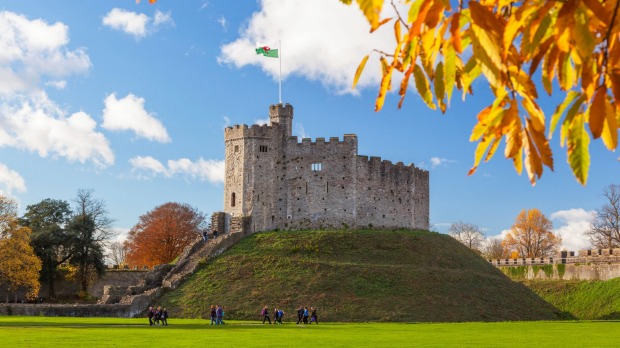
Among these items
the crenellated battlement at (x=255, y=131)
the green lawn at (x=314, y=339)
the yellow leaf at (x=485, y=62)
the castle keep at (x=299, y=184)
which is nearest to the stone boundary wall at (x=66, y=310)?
the green lawn at (x=314, y=339)

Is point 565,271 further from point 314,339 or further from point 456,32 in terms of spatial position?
point 456,32

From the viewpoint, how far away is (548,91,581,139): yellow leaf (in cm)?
385

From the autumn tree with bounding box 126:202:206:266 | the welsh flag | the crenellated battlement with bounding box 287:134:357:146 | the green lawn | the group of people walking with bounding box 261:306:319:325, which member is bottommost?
the green lawn

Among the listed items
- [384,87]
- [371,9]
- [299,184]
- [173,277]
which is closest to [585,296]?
[299,184]

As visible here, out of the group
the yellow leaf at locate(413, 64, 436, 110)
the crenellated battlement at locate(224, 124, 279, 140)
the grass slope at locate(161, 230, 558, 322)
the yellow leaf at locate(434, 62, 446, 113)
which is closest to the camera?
the yellow leaf at locate(434, 62, 446, 113)

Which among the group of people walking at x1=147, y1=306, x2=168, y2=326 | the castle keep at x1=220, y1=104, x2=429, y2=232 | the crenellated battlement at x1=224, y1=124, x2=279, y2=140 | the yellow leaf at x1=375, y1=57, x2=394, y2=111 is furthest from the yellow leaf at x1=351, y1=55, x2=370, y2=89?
the crenellated battlement at x1=224, y1=124, x2=279, y2=140

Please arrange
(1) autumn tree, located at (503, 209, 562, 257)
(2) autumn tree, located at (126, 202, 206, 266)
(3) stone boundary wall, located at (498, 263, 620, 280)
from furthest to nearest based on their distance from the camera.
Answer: (1) autumn tree, located at (503, 209, 562, 257)
(2) autumn tree, located at (126, 202, 206, 266)
(3) stone boundary wall, located at (498, 263, 620, 280)

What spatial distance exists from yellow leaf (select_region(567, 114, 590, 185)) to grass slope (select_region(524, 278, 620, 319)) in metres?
53.1

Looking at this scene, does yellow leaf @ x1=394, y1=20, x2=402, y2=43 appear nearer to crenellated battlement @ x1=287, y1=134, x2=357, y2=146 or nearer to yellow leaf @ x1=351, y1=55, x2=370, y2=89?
yellow leaf @ x1=351, y1=55, x2=370, y2=89

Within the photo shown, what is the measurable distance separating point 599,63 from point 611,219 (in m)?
83.1

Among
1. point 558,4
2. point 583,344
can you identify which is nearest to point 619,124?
point 558,4

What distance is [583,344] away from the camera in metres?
24.4

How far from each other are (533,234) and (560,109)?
9830cm

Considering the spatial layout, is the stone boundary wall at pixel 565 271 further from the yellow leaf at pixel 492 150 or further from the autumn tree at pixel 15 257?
the yellow leaf at pixel 492 150
